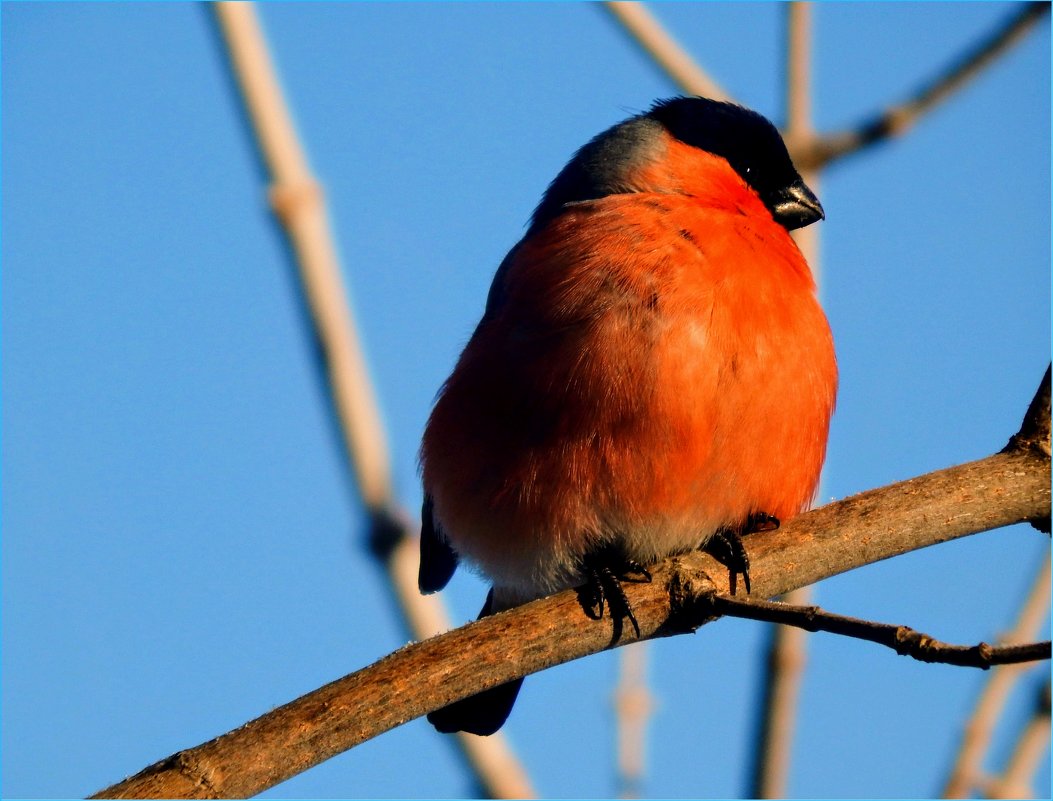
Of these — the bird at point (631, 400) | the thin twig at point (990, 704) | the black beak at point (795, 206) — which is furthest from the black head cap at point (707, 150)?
the thin twig at point (990, 704)

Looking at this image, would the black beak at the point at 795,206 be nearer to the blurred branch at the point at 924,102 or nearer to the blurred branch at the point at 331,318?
the blurred branch at the point at 924,102

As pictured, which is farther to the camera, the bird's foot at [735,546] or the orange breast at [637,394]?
the orange breast at [637,394]

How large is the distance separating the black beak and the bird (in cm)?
21

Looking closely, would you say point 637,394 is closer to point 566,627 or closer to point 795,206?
point 566,627

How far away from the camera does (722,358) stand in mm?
3715

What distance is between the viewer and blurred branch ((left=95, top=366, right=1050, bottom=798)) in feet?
8.75

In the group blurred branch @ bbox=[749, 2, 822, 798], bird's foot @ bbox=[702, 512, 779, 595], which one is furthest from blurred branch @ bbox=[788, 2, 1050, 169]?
bird's foot @ bbox=[702, 512, 779, 595]

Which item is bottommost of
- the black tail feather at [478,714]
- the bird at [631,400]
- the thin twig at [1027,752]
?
the thin twig at [1027,752]

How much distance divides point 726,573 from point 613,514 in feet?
1.66

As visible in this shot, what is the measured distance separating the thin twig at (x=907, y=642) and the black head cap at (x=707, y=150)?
2332 millimetres

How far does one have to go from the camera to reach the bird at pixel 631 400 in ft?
12.1

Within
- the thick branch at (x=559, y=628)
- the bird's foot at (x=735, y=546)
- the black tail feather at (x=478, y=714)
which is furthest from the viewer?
the black tail feather at (x=478, y=714)

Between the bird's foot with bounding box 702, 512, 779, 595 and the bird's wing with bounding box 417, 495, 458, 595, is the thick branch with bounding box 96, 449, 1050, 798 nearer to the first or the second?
the bird's foot with bounding box 702, 512, 779, 595

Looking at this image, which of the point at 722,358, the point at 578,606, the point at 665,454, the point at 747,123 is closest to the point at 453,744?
the point at 578,606
